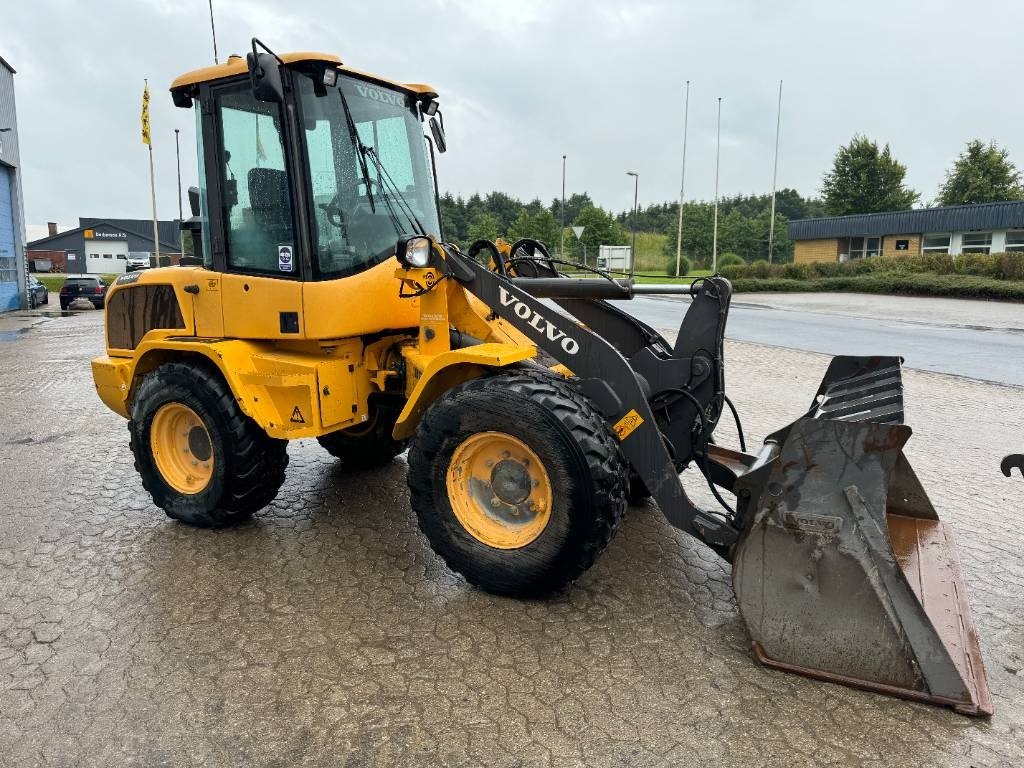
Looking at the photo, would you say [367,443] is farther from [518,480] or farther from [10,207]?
[10,207]

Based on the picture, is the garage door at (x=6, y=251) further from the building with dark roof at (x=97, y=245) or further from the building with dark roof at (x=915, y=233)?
the building with dark roof at (x=97, y=245)

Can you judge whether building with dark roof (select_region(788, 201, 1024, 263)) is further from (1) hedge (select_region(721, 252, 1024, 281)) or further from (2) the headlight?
(2) the headlight

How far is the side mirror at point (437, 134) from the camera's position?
4.96 metres

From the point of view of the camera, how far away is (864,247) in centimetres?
4512

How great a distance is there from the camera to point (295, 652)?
327 cm

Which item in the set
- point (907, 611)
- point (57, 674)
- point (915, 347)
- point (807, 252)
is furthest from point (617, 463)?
point (807, 252)

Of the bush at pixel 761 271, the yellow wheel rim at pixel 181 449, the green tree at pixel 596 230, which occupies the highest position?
the green tree at pixel 596 230

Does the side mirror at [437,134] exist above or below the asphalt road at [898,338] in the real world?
above

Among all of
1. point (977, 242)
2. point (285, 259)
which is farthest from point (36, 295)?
point (977, 242)

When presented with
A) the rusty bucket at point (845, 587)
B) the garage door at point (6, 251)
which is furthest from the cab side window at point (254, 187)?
the garage door at point (6, 251)

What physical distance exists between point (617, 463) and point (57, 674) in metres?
2.53

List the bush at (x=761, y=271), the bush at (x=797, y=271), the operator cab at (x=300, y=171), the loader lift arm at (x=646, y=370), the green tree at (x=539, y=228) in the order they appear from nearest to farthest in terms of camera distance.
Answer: the loader lift arm at (x=646, y=370) → the operator cab at (x=300, y=171) → the bush at (x=797, y=271) → the bush at (x=761, y=271) → the green tree at (x=539, y=228)

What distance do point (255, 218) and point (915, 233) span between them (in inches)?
1777

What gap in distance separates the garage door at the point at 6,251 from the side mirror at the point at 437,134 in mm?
24188
